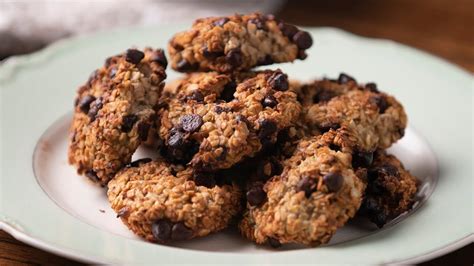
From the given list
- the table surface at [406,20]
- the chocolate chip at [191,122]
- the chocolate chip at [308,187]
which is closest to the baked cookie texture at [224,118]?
the chocolate chip at [191,122]

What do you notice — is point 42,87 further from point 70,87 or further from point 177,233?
point 177,233

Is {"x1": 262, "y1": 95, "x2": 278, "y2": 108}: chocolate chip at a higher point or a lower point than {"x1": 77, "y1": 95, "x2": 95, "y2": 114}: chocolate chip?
higher

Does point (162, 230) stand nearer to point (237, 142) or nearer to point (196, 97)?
point (237, 142)

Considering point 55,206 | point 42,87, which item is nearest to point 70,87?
point 42,87

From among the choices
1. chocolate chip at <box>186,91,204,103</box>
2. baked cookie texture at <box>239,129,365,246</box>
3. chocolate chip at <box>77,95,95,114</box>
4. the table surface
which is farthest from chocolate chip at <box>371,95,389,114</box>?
the table surface

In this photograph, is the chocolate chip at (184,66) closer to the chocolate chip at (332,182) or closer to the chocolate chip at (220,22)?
the chocolate chip at (220,22)

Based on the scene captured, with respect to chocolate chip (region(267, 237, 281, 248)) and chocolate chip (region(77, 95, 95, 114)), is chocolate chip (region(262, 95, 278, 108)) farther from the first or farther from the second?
chocolate chip (region(77, 95, 95, 114))
